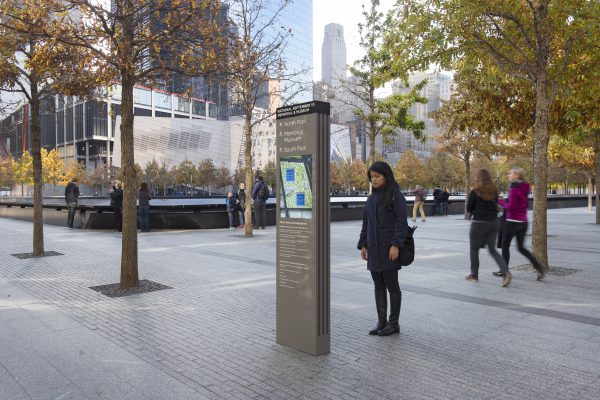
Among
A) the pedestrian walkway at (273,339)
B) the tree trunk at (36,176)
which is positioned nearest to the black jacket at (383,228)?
the pedestrian walkway at (273,339)

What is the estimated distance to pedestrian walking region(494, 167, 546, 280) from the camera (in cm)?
793

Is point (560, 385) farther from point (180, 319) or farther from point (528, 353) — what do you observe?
point (180, 319)

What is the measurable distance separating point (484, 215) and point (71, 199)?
16272 millimetres

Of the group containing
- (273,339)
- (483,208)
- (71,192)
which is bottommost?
(273,339)

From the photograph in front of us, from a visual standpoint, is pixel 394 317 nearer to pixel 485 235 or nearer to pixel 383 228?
pixel 383 228

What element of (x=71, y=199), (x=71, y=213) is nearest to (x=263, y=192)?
(x=71, y=199)

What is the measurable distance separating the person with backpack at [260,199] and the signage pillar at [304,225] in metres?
13.1

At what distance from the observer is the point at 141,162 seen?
290 ft

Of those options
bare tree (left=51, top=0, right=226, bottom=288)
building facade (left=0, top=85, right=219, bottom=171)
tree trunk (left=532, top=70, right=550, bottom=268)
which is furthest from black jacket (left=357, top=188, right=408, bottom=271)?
building facade (left=0, top=85, right=219, bottom=171)

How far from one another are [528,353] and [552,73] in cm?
697

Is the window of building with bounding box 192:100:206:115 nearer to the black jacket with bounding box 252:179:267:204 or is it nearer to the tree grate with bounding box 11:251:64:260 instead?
the black jacket with bounding box 252:179:267:204

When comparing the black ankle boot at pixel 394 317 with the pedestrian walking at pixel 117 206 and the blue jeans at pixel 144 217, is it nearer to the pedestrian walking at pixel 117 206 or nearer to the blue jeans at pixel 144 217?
the blue jeans at pixel 144 217

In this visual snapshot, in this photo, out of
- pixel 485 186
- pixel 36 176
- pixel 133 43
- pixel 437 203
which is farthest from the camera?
pixel 437 203

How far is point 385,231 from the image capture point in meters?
4.83
